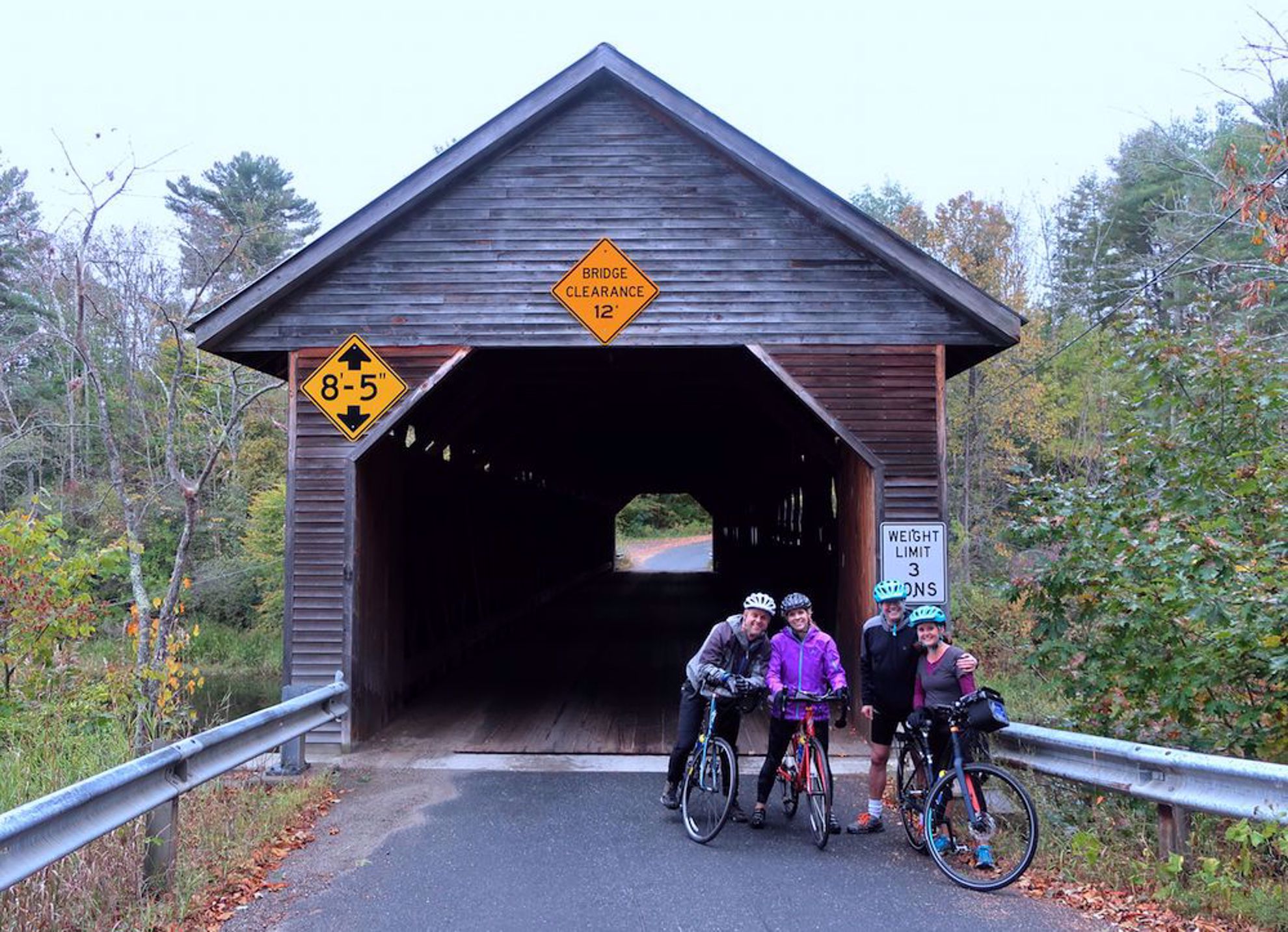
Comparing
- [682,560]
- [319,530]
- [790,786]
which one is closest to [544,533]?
[319,530]

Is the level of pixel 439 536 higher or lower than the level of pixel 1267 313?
lower

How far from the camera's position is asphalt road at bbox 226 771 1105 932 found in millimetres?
4637

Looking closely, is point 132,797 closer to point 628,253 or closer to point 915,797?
point 915,797

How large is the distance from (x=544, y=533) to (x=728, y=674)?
54.9ft

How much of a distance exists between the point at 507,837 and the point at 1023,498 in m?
4.68

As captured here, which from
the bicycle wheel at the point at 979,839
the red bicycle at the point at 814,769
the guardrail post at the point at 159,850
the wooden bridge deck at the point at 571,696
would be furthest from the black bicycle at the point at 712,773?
the guardrail post at the point at 159,850

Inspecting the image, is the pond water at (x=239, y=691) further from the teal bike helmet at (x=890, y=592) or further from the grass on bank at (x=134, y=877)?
the teal bike helmet at (x=890, y=592)

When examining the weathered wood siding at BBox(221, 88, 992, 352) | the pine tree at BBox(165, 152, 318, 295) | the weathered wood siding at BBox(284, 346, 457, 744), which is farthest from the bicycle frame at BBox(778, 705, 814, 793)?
the pine tree at BBox(165, 152, 318, 295)

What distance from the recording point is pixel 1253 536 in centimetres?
659

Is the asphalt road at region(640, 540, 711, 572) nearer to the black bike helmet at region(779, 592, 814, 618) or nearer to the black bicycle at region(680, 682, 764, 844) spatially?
the black bicycle at region(680, 682, 764, 844)

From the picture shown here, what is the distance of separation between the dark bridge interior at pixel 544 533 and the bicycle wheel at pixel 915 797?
295 cm

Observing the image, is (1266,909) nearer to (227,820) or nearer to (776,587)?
(227,820)

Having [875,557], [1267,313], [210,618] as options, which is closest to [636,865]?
[875,557]

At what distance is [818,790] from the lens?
5910mm
